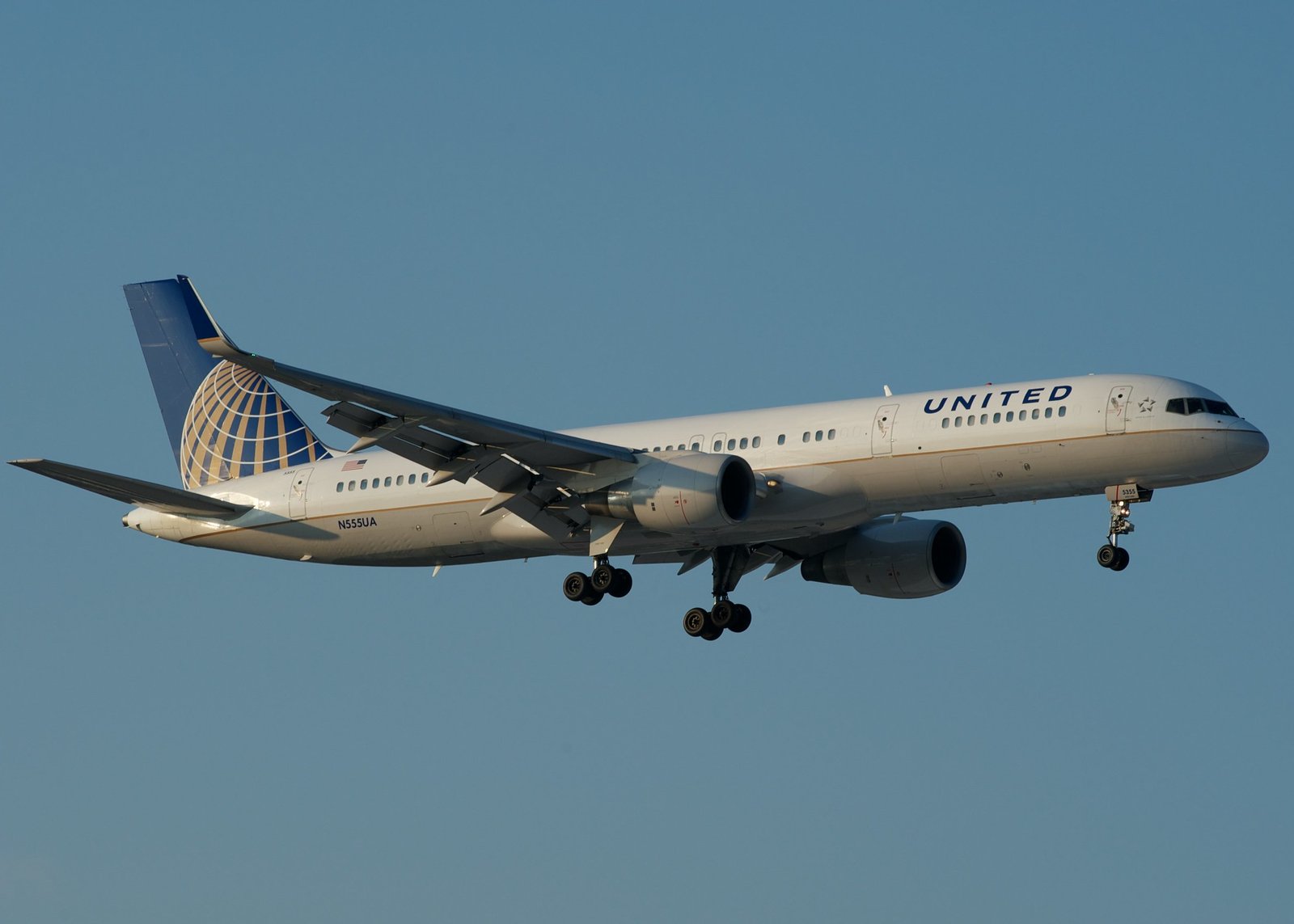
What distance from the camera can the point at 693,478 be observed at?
43.8 m

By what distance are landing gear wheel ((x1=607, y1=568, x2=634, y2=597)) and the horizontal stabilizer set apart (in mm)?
10222

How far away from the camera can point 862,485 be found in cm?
4372

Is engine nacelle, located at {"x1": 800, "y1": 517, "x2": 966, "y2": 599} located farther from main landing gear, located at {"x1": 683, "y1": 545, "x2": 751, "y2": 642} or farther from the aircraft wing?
the aircraft wing

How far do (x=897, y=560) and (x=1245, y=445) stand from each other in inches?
433

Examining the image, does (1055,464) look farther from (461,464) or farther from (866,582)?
(461,464)

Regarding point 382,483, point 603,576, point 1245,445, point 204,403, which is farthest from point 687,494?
point 204,403

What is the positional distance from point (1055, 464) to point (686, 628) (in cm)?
1155

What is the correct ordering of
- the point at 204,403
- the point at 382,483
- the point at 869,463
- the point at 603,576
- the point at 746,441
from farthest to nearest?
the point at 204,403
the point at 382,483
the point at 603,576
the point at 746,441
the point at 869,463

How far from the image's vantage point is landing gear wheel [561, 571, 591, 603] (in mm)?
47062

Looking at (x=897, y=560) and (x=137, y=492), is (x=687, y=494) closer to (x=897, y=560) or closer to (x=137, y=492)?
(x=897, y=560)

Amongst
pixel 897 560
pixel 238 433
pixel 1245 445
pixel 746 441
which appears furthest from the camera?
pixel 238 433

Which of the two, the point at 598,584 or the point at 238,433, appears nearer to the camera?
the point at 598,584

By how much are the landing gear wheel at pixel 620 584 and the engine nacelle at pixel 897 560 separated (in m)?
6.43

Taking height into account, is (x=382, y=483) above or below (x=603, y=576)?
above
